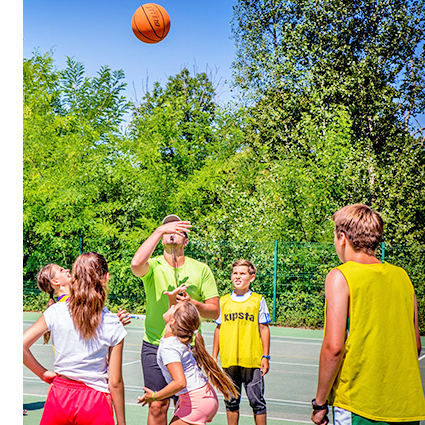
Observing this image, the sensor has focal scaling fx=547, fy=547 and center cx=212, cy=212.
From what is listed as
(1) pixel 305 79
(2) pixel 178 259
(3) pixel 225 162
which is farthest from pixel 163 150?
(2) pixel 178 259

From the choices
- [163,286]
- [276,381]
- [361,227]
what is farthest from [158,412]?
[276,381]

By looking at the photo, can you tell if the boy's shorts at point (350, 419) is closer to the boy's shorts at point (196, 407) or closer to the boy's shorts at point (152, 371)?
the boy's shorts at point (196, 407)

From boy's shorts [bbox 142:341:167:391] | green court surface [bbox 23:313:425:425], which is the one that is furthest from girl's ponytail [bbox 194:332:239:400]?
green court surface [bbox 23:313:425:425]

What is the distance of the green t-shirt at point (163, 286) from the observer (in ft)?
13.6

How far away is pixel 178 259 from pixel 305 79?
19.5 meters

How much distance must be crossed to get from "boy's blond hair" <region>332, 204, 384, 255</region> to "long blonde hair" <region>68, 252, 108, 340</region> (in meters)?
1.38

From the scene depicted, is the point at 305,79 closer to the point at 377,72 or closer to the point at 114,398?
the point at 377,72

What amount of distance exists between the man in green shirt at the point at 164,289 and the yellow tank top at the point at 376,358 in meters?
1.55

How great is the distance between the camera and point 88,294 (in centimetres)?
303

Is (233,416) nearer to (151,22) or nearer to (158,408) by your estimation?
(158,408)

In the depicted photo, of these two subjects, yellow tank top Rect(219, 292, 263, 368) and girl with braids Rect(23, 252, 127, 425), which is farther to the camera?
yellow tank top Rect(219, 292, 263, 368)

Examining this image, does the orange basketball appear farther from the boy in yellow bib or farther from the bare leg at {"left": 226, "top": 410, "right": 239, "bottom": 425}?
the bare leg at {"left": 226, "top": 410, "right": 239, "bottom": 425}

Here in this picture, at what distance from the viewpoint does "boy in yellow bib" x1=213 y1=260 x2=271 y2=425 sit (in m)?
4.62
